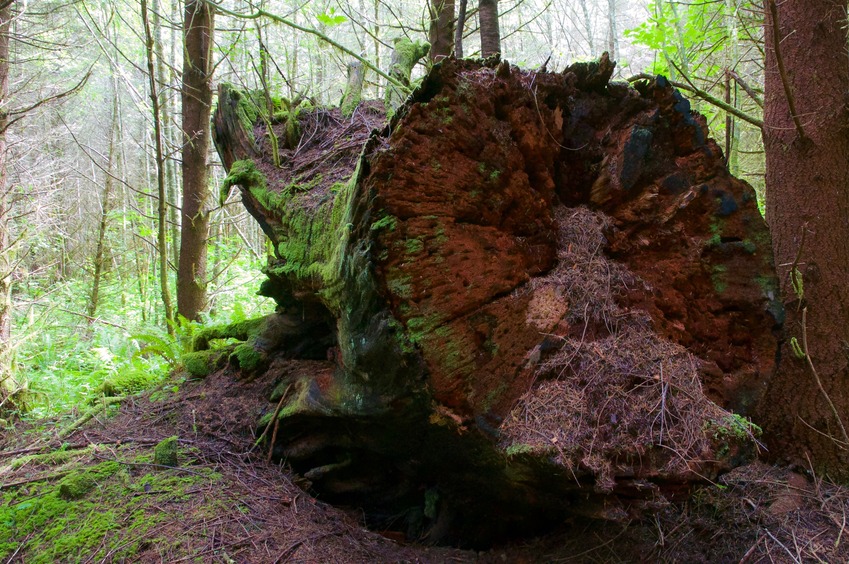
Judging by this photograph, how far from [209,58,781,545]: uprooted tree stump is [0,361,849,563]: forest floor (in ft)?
1.50

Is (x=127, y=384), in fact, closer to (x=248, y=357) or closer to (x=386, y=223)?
(x=248, y=357)

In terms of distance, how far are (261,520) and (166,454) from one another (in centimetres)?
95

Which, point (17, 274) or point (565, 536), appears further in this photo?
point (17, 274)

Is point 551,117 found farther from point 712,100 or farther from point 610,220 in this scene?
point 712,100

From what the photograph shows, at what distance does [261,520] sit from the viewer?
294 centimetres

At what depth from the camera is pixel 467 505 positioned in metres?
3.30

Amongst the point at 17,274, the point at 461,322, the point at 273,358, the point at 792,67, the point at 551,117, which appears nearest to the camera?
the point at 461,322

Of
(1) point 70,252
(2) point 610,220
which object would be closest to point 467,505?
(2) point 610,220

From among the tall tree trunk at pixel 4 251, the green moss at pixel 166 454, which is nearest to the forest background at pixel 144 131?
the tall tree trunk at pixel 4 251

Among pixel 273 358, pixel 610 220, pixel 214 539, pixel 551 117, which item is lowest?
pixel 214 539

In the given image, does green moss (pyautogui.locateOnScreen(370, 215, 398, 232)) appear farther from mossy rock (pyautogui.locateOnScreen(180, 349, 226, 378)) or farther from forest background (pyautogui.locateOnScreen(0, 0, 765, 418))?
mossy rock (pyautogui.locateOnScreen(180, 349, 226, 378))

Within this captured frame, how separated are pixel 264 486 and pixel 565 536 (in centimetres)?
199

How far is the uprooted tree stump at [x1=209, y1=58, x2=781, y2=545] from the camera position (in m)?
2.26

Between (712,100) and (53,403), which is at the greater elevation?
(712,100)
